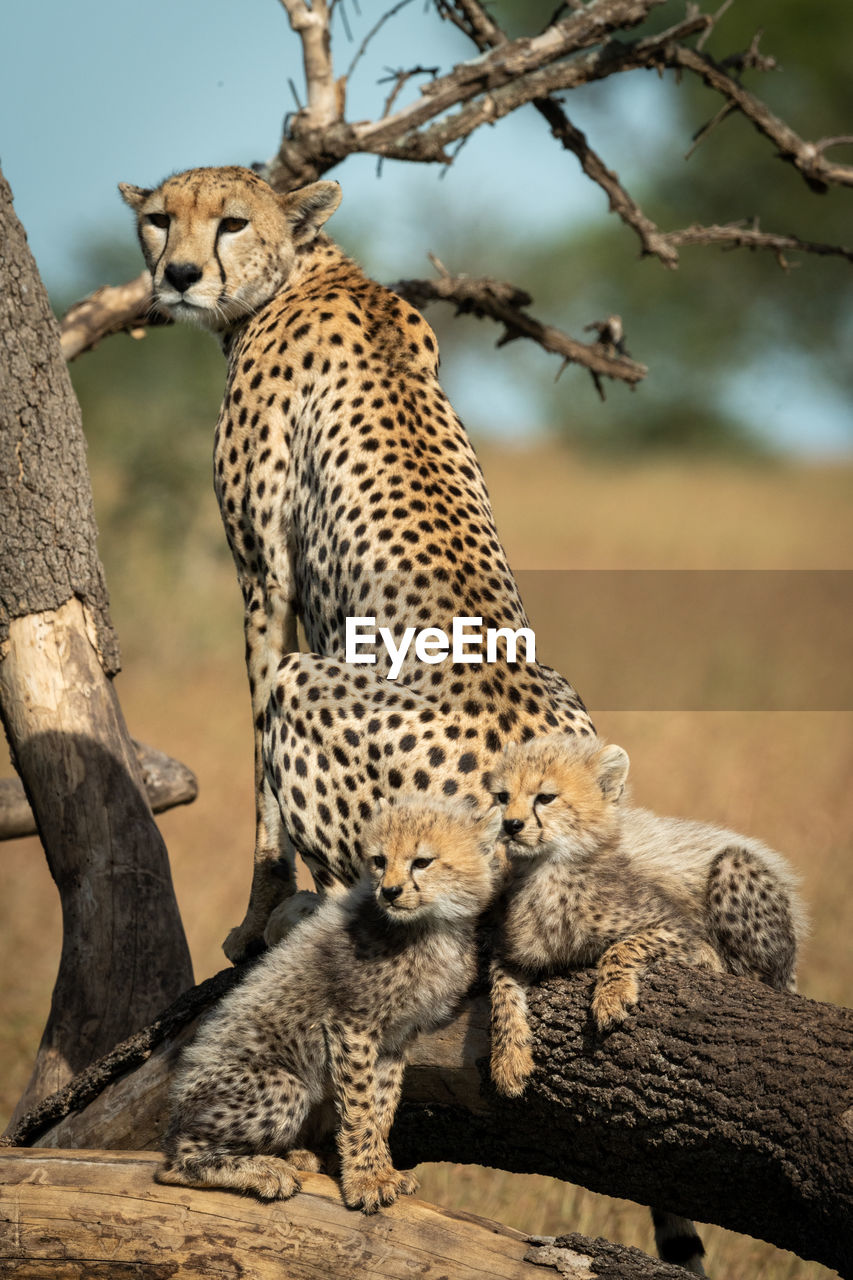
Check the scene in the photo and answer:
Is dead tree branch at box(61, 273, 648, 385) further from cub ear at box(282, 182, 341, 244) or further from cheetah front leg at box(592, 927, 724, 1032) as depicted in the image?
cheetah front leg at box(592, 927, 724, 1032)

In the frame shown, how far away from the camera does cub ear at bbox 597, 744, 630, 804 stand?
2963mm

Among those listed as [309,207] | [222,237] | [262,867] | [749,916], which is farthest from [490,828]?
[309,207]

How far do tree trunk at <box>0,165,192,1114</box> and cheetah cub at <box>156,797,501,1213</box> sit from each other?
129 centimetres

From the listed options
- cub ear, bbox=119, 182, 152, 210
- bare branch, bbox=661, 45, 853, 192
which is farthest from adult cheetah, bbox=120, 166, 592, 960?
bare branch, bbox=661, 45, 853, 192

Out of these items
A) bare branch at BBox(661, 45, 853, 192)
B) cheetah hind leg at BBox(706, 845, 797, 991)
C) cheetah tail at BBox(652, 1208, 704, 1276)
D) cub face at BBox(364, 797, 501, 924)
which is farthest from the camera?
bare branch at BBox(661, 45, 853, 192)

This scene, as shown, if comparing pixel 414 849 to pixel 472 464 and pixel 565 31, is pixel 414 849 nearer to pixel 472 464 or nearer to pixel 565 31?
pixel 472 464

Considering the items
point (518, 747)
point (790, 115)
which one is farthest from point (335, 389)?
point (790, 115)

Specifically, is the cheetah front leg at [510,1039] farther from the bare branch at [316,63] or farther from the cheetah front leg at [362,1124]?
the bare branch at [316,63]

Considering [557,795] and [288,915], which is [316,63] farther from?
[557,795]

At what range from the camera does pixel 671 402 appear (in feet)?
108

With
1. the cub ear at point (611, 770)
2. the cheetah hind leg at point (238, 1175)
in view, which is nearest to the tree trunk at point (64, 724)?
the cheetah hind leg at point (238, 1175)

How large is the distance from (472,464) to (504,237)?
113 ft

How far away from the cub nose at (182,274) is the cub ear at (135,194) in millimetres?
492

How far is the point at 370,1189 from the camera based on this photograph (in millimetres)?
2777
